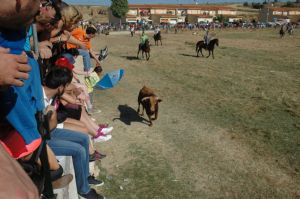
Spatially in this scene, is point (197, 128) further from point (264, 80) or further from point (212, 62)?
point (212, 62)

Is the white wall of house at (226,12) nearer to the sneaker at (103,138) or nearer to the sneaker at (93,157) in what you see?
the sneaker at (103,138)

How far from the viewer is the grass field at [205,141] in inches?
216

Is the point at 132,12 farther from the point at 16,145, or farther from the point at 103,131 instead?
the point at 16,145

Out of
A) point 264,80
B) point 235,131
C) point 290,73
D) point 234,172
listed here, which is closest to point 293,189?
point 234,172

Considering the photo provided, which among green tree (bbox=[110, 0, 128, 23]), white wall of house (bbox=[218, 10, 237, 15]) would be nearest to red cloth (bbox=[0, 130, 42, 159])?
green tree (bbox=[110, 0, 128, 23])

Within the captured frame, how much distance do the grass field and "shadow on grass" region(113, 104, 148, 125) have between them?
26mm

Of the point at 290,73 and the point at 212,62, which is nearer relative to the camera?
the point at 290,73

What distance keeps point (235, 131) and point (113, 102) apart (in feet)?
13.4

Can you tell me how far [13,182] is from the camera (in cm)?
75

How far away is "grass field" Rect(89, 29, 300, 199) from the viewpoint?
18.0 ft

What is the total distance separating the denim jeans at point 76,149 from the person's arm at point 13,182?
347 centimetres

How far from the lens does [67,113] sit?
5.51 m

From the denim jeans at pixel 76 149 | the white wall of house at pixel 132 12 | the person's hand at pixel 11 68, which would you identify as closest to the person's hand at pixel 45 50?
the denim jeans at pixel 76 149

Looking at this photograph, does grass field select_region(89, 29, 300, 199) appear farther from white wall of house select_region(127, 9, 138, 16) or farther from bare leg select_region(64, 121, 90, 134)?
white wall of house select_region(127, 9, 138, 16)
